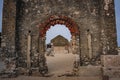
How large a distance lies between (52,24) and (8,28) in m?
2.63

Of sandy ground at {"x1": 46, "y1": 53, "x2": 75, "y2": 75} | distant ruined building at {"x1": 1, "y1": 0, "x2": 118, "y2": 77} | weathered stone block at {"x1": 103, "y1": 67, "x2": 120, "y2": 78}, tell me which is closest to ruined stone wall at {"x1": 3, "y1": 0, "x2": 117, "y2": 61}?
distant ruined building at {"x1": 1, "y1": 0, "x2": 118, "y2": 77}

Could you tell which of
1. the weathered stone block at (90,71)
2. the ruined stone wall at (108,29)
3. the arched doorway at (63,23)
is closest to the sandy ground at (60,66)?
A: the arched doorway at (63,23)

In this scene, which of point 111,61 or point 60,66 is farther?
point 60,66

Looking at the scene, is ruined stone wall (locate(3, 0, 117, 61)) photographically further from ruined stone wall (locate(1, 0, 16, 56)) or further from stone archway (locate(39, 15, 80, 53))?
ruined stone wall (locate(1, 0, 16, 56))

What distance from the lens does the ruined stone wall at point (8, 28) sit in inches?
531

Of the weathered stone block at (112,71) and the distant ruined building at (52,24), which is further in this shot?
the distant ruined building at (52,24)

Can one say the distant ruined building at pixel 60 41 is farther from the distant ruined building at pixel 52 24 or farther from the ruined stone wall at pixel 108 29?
the ruined stone wall at pixel 108 29

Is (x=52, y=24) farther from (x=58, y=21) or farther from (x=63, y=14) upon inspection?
(x=63, y=14)

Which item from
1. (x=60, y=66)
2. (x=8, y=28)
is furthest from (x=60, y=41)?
(x=8, y=28)

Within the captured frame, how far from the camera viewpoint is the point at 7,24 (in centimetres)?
1354

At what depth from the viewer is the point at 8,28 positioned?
13.5 meters

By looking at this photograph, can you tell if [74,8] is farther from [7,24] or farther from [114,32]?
[7,24]

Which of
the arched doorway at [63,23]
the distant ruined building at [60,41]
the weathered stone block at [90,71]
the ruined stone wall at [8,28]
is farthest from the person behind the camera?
the distant ruined building at [60,41]

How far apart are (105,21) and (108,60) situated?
332 centimetres
